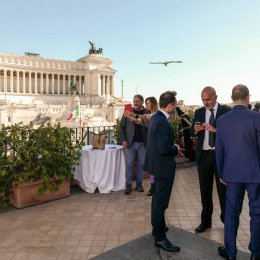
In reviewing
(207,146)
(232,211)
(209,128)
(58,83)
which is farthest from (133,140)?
(58,83)

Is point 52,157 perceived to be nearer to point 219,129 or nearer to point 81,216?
point 81,216

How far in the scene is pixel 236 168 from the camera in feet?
13.1

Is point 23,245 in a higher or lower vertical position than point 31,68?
lower

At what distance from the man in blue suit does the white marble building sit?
2163 inches

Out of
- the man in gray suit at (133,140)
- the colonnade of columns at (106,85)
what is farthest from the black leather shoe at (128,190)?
the colonnade of columns at (106,85)

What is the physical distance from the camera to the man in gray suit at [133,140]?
776 centimetres

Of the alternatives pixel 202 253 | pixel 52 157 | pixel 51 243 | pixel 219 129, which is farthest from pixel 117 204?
pixel 219 129

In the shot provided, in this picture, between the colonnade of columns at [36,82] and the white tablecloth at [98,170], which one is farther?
the colonnade of columns at [36,82]

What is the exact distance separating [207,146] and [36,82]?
250 feet

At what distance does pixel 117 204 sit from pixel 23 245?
2473 mm

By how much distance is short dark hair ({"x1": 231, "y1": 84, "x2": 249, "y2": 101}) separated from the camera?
404 cm

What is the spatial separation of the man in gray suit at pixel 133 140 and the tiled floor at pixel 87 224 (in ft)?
1.45

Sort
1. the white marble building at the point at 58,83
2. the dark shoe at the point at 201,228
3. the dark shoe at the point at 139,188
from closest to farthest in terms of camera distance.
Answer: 1. the dark shoe at the point at 201,228
2. the dark shoe at the point at 139,188
3. the white marble building at the point at 58,83

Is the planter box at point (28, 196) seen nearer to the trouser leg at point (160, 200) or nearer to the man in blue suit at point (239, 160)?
the trouser leg at point (160, 200)
